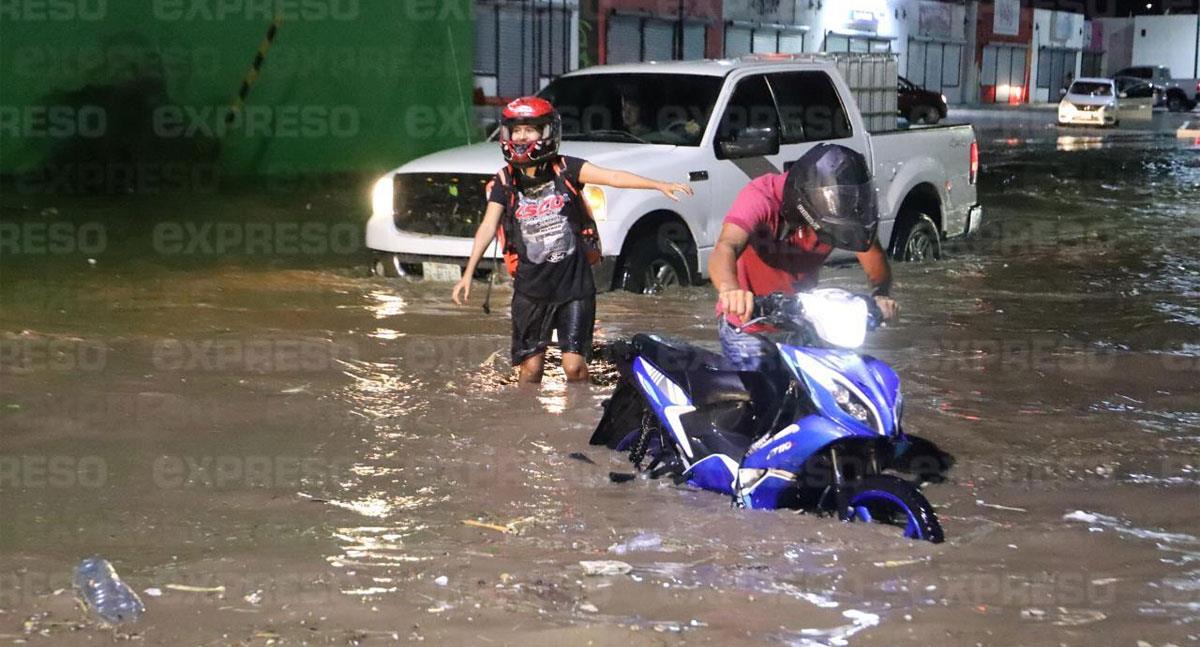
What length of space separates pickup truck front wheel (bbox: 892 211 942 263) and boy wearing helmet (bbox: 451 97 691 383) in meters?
5.65

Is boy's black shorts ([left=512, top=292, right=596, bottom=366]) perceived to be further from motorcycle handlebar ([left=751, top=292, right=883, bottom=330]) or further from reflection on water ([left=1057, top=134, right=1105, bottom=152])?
reflection on water ([left=1057, top=134, right=1105, bottom=152])

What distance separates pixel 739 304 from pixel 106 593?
223 cm

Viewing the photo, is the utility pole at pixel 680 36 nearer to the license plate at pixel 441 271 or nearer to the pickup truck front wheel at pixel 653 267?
the pickup truck front wheel at pixel 653 267

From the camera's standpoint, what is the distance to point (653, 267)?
10828mm

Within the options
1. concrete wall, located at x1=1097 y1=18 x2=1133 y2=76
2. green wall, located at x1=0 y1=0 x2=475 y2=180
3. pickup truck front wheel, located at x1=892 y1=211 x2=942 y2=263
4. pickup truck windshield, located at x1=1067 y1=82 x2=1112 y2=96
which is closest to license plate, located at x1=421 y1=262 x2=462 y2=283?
pickup truck front wheel, located at x1=892 y1=211 x2=942 y2=263

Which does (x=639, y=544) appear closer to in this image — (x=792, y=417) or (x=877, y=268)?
(x=792, y=417)

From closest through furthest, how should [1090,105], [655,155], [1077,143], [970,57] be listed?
[655,155] < [1077,143] < [1090,105] < [970,57]

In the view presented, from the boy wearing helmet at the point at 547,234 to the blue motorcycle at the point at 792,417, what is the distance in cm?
157

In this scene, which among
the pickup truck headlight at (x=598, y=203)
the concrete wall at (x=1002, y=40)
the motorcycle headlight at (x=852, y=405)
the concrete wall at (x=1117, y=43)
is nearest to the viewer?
the motorcycle headlight at (x=852, y=405)

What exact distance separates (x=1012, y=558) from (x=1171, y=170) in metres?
21.7

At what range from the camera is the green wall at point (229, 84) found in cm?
1714

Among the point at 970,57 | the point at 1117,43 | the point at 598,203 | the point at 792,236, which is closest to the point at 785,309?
the point at 792,236

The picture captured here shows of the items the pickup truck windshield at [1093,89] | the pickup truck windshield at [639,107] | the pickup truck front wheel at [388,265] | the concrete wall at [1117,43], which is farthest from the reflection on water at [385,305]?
the concrete wall at [1117,43]

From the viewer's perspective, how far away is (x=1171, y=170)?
83.1 ft
